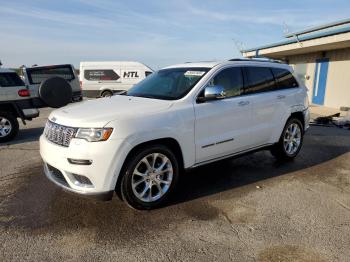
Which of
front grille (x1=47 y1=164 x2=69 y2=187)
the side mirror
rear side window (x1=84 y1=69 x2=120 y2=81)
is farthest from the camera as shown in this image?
rear side window (x1=84 y1=69 x2=120 y2=81)

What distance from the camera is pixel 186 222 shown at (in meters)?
3.89

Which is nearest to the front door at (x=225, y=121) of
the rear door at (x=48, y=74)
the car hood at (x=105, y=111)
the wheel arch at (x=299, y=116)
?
the car hood at (x=105, y=111)

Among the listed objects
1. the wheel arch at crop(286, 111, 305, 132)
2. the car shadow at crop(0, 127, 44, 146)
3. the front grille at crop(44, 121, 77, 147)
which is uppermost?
the front grille at crop(44, 121, 77, 147)

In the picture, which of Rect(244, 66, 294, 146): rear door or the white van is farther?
the white van

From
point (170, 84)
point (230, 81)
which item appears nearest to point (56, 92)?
point (170, 84)

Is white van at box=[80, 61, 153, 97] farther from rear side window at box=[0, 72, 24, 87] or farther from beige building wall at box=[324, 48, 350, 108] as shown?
rear side window at box=[0, 72, 24, 87]

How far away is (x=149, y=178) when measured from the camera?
4.16 metres

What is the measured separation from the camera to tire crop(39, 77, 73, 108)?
8695 millimetres

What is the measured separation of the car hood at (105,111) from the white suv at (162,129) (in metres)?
0.01

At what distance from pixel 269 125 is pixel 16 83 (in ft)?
21.0

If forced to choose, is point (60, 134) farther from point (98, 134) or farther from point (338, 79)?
point (338, 79)

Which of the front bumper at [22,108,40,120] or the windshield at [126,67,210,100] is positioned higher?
the windshield at [126,67,210,100]

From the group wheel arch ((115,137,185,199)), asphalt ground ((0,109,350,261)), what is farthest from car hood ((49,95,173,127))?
asphalt ground ((0,109,350,261))

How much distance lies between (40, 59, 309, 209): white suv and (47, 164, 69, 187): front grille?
13 millimetres
